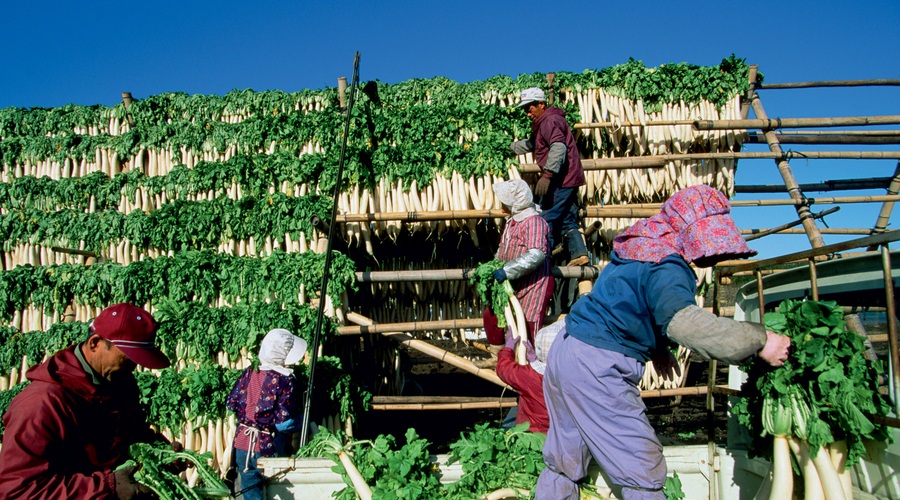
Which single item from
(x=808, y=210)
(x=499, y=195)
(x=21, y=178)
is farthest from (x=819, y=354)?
(x=21, y=178)

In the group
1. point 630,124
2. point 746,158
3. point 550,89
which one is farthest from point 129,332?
point 746,158

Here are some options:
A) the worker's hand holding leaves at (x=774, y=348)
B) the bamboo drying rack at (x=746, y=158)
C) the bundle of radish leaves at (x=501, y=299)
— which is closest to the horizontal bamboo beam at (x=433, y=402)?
the bamboo drying rack at (x=746, y=158)

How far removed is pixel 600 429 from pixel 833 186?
18.5 ft

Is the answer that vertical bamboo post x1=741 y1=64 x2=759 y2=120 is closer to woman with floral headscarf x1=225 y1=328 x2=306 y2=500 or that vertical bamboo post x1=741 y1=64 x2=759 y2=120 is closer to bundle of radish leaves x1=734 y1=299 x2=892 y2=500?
bundle of radish leaves x1=734 y1=299 x2=892 y2=500

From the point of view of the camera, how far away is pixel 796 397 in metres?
2.71

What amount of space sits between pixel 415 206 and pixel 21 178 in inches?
187

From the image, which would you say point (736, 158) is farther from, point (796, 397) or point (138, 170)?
point (138, 170)

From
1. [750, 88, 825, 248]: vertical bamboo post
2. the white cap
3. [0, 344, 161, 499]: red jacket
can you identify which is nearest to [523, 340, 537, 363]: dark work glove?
[0, 344, 161, 499]: red jacket

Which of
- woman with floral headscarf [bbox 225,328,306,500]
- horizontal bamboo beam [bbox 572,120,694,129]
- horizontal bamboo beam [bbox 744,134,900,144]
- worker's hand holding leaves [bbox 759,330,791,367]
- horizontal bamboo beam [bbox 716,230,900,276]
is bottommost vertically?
woman with floral headscarf [bbox 225,328,306,500]

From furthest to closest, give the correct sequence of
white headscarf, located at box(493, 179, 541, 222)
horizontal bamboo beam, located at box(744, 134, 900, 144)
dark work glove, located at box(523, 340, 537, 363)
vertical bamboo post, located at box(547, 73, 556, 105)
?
vertical bamboo post, located at box(547, 73, 556, 105) → horizontal bamboo beam, located at box(744, 134, 900, 144) → white headscarf, located at box(493, 179, 541, 222) → dark work glove, located at box(523, 340, 537, 363)

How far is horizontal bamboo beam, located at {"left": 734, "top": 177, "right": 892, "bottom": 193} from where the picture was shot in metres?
6.85

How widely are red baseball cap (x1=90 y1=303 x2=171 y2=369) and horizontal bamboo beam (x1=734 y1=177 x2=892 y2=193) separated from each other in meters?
6.17

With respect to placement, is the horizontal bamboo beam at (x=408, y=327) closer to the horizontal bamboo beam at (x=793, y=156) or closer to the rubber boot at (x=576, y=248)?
the rubber boot at (x=576, y=248)

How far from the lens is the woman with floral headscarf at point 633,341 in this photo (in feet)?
8.65
